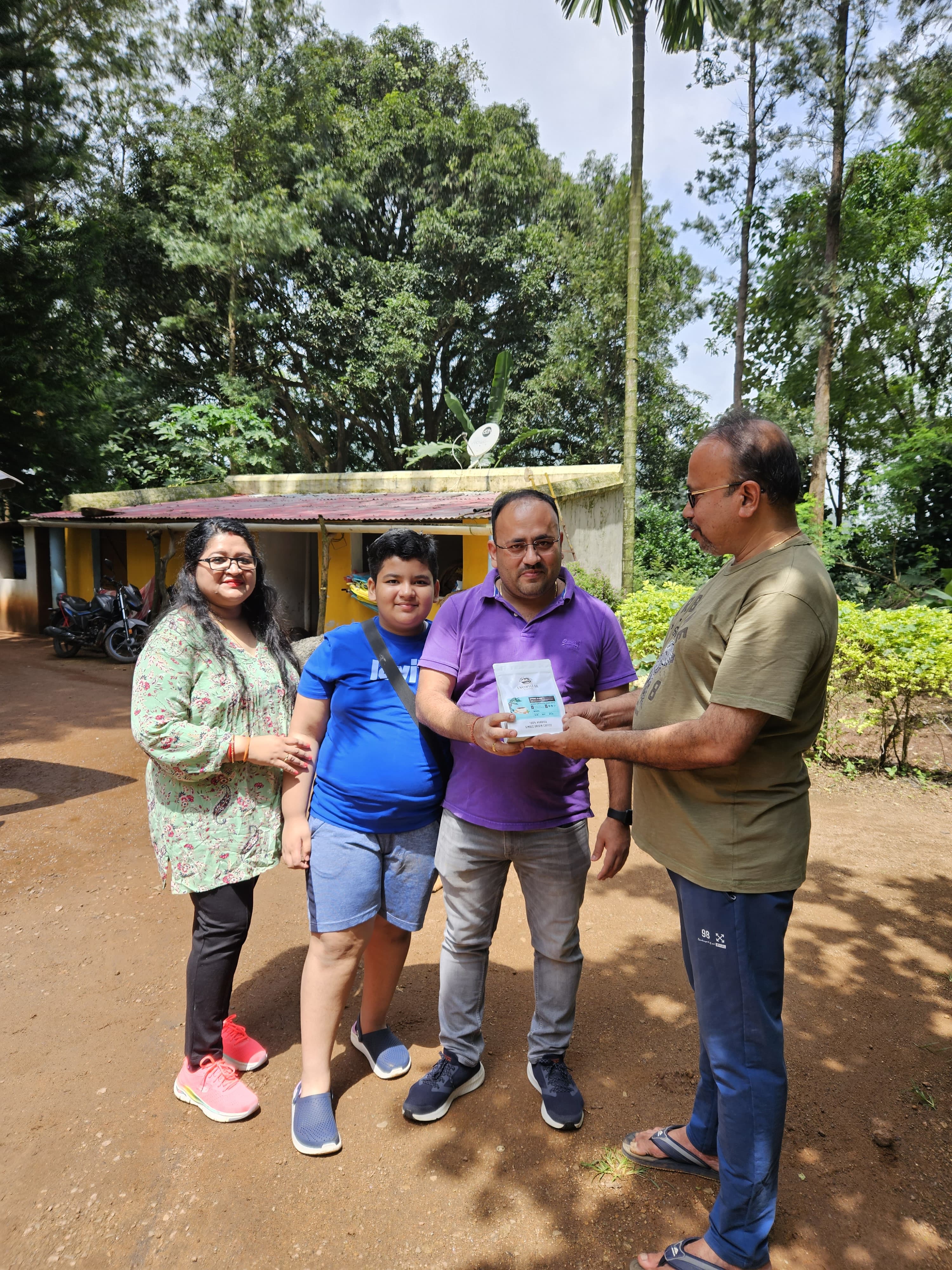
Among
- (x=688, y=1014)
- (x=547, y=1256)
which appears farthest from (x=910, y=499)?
(x=547, y=1256)

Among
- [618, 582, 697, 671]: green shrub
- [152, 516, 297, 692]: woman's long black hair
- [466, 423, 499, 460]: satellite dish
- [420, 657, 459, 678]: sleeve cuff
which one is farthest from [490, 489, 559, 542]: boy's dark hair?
[466, 423, 499, 460]: satellite dish

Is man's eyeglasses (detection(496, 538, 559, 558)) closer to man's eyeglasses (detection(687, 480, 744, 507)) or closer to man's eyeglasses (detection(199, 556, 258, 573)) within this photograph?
man's eyeglasses (detection(687, 480, 744, 507))

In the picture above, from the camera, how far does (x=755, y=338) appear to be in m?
21.9

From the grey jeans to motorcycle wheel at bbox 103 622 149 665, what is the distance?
1012 centimetres

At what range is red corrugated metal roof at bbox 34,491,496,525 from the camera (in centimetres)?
1082

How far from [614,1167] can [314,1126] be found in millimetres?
878

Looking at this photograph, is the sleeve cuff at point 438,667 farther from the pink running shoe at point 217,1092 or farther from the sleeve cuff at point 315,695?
the pink running shoe at point 217,1092

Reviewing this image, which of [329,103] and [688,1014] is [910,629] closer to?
[688,1014]

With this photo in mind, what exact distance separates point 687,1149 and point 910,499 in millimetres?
14328

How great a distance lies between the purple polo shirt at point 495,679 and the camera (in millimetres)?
2164

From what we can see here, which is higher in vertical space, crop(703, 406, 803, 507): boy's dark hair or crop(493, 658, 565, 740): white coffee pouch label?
crop(703, 406, 803, 507): boy's dark hair

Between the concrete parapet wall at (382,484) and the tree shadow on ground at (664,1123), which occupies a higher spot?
the concrete parapet wall at (382,484)

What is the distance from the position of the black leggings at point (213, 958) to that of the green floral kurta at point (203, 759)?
0.22ft

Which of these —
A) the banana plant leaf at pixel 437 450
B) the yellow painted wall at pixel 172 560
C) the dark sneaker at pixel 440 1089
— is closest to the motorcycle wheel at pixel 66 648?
the yellow painted wall at pixel 172 560
